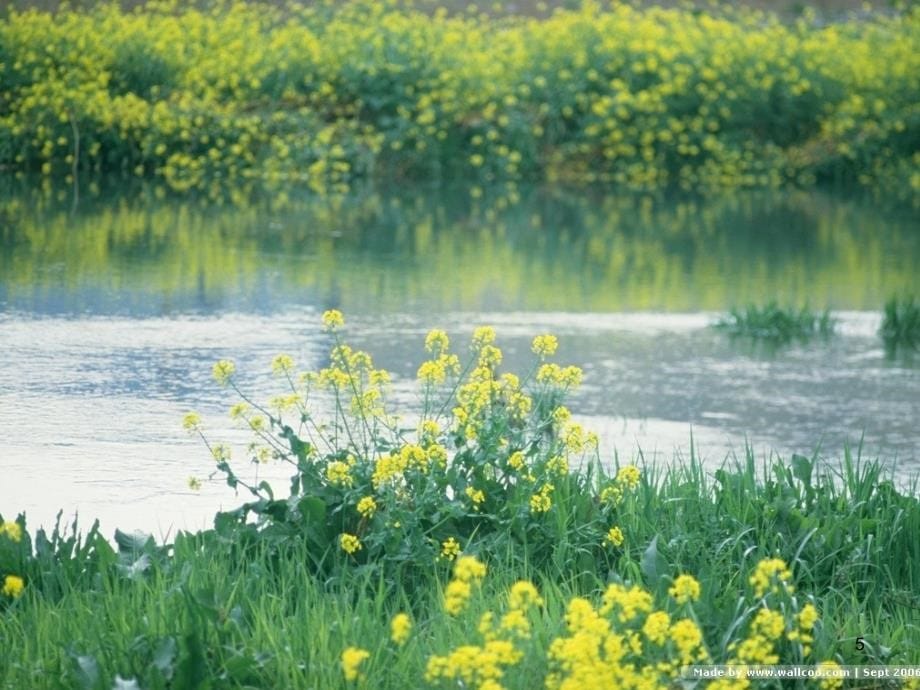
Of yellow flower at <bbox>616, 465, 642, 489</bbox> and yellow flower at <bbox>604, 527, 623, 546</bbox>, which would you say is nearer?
yellow flower at <bbox>604, 527, 623, 546</bbox>

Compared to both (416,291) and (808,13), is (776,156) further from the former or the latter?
(416,291)

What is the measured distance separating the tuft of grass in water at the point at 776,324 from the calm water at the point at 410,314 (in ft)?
0.51

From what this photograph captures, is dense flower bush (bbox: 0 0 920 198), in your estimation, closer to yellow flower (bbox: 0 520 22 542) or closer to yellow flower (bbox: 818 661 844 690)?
yellow flower (bbox: 0 520 22 542)

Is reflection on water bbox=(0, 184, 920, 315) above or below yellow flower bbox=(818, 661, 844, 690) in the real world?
above

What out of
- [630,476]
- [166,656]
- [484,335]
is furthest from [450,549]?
[166,656]

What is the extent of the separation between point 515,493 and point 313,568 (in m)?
0.62

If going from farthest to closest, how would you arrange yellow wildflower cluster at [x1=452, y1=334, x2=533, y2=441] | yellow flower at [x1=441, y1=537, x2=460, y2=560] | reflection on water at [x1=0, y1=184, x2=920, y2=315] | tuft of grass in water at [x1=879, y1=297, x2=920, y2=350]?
reflection on water at [x1=0, y1=184, x2=920, y2=315], tuft of grass in water at [x1=879, y1=297, x2=920, y2=350], yellow wildflower cluster at [x1=452, y1=334, x2=533, y2=441], yellow flower at [x1=441, y1=537, x2=460, y2=560]

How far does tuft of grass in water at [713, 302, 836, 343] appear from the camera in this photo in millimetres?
10609

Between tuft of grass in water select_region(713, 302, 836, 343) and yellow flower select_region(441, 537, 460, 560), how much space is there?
5.82 meters

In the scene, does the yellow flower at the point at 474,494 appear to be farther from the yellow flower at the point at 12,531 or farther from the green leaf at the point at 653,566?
the yellow flower at the point at 12,531

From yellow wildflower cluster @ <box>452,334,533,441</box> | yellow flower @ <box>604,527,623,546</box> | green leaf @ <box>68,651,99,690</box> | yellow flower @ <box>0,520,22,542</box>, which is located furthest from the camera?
yellow wildflower cluster @ <box>452,334,533,441</box>

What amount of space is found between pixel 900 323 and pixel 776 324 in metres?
0.71

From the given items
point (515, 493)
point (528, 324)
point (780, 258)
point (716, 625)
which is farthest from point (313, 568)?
point (780, 258)

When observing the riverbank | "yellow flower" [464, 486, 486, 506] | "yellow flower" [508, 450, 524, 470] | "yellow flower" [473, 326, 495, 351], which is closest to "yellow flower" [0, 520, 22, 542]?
the riverbank
